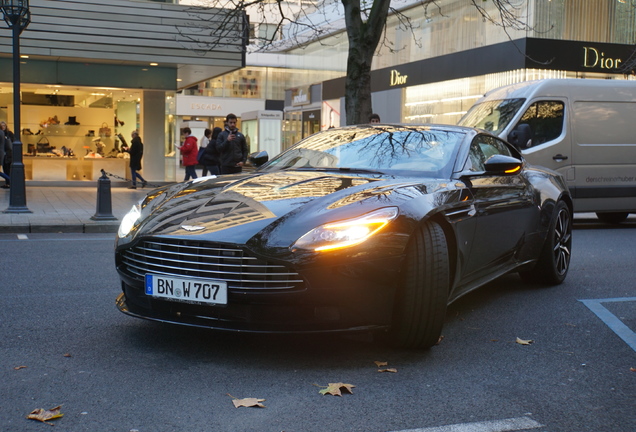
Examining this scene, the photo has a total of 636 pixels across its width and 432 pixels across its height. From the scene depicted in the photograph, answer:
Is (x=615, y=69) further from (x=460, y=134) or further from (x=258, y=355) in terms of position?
(x=258, y=355)

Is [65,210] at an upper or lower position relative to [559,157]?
lower

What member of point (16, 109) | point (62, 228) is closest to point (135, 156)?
point (16, 109)

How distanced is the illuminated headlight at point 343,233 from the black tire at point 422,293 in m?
0.27

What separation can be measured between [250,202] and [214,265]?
22.3 inches

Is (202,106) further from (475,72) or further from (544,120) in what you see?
(544,120)

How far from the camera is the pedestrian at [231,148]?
568 inches

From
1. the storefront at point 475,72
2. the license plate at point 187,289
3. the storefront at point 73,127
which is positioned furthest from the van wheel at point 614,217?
the storefront at point 73,127

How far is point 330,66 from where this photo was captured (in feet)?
141

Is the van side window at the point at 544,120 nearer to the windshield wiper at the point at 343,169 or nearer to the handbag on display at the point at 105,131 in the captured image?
the windshield wiper at the point at 343,169

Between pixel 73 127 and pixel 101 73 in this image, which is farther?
pixel 73 127

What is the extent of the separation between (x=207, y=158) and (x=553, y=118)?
23.6 feet

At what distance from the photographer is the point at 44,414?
3.58 m

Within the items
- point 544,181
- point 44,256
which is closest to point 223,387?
point 544,181

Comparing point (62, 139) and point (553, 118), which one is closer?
point (553, 118)
